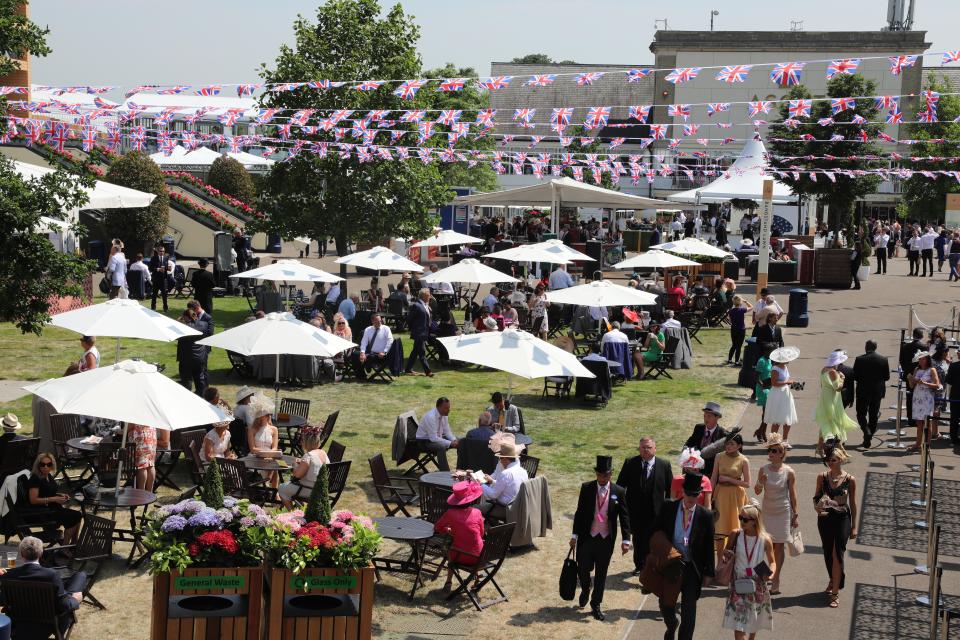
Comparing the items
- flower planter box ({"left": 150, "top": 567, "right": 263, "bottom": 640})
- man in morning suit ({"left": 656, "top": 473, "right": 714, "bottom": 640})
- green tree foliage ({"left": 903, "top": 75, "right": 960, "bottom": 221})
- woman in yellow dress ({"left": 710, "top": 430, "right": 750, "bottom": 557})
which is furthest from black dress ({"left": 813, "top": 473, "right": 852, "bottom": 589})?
green tree foliage ({"left": 903, "top": 75, "right": 960, "bottom": 221})

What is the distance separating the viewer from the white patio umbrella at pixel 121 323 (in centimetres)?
1402

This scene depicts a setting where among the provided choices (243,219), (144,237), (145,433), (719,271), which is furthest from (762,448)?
(243,219)

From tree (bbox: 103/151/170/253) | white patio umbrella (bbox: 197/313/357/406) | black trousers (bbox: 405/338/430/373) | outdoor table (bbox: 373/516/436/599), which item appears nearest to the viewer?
outdoor table (bbox: 373/516/436/599)

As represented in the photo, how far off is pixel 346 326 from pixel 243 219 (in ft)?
79.9

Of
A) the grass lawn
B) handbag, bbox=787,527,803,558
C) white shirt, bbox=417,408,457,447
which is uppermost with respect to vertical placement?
white shirt, bbox=417,408,457,447

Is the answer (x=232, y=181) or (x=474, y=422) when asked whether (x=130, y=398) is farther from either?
(x=232, y=181)

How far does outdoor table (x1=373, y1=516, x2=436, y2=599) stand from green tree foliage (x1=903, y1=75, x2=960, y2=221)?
50.1 m

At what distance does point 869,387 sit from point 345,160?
16081mm

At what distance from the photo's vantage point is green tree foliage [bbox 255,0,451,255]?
27312 millimetres

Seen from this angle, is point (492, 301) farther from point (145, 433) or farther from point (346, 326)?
point (145, 433)

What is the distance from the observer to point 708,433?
38.5 ft

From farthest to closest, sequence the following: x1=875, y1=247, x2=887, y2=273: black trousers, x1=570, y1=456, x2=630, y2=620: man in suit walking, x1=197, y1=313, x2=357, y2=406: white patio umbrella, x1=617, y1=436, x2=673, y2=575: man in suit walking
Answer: x1=875, y1=247, x2=887, y2=273: black trousers < x1=197, y1=313, x2=357, y2=406: white patio umbrella < x1=617, y1=436, x2=673, y2=575: man in suit walking < x1=570, y1=456, x2=630, y2=620: man in suit walking

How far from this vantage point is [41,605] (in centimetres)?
800

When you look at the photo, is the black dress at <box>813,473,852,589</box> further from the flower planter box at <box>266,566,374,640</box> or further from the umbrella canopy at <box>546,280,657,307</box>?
the umbrella canopy at <box>546,280,657,307</box>
